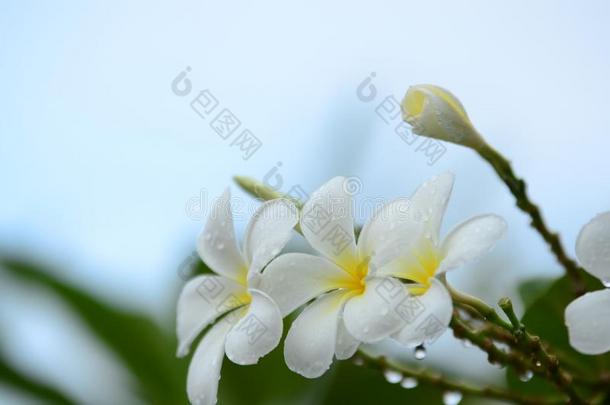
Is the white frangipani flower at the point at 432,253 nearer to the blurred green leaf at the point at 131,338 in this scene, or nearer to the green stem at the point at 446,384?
the green stem at the point at 446,384

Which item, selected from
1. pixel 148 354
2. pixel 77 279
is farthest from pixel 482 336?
pixel 77 279

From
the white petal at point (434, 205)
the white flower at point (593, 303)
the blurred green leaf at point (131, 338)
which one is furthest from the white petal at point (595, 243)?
the blurred green leaf at point (131, 338)

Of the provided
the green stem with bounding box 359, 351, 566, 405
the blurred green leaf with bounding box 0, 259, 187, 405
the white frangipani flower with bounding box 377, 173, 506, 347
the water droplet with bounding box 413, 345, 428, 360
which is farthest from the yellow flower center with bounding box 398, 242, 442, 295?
the blurred green leaf with bounding box 0, 259, 187, 405

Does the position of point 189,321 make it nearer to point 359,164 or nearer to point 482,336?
point 482,336

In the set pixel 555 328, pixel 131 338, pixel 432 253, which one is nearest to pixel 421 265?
pixel 432 253

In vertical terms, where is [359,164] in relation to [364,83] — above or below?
below

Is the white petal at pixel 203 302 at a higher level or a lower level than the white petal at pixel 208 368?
higher

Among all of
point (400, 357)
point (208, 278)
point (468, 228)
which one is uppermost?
point (208, 278)

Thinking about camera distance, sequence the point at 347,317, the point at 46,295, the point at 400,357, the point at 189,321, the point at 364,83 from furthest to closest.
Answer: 1. the point at 46,295
2. the point at 364,83
3. the point at 400,357
4. the point at 189,321
5. the point at 347,317
